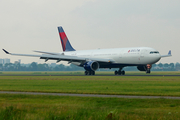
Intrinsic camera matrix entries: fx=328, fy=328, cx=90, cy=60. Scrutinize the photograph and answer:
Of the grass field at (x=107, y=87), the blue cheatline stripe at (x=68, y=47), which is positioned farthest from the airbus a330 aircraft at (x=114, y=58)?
the grass field at (x=107, y=87)

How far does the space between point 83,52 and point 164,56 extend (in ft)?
58.6

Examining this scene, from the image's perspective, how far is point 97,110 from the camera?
Result: 17.0 meters

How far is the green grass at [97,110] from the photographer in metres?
15.0

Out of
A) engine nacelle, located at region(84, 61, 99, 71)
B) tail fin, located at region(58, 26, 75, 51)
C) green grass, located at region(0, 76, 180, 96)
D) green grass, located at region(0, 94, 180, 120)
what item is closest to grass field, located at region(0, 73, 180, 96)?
green grass, located at region(0, 76, 180, 96)

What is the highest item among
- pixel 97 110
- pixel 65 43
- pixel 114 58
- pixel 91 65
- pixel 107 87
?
pixel 65 43

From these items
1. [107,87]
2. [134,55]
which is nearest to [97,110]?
[107,87]

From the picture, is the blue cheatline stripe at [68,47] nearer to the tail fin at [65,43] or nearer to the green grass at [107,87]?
the tail fin at [65,43]

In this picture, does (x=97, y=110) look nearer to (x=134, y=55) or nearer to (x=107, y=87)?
(x=107, y=87)

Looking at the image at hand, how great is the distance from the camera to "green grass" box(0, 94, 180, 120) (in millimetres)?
14992

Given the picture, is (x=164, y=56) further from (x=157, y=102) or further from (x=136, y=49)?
(x=157, y=102)

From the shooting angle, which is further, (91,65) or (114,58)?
(114,58)

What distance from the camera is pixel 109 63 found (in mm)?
65250

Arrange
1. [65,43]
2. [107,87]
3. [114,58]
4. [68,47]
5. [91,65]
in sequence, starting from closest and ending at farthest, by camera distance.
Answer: [107,87]
[91,65]
[114,58]
[68,47]
[65,43]

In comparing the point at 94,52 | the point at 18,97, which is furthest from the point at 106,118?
the point at 94,52
